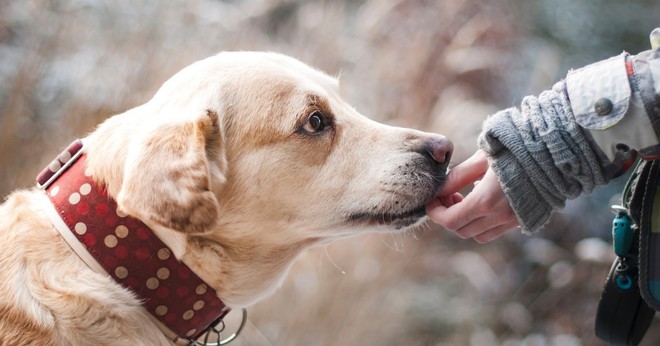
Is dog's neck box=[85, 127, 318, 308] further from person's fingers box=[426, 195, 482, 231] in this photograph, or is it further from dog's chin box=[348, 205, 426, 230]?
person's fingers box=[426, 195, 482, 231]

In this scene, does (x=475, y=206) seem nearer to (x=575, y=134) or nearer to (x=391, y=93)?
(x=575, y=134)

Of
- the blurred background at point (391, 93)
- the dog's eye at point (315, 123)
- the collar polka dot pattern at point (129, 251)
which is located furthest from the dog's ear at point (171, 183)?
the blurred background at point (391, 93)

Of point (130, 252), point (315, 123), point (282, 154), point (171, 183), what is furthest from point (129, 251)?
point (315, 123)

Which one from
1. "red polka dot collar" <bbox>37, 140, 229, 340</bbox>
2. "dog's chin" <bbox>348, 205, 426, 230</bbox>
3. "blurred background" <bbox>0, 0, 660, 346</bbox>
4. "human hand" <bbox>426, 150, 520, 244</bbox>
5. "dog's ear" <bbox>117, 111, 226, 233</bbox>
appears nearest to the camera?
"dog's ear" <bbox>117, 111, 226, 233</bbox>

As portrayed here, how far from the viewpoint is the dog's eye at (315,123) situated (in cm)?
205

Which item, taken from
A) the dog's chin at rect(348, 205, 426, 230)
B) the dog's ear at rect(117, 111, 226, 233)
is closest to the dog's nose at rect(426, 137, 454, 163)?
the dog's chin at rect(348, 205, 426, 230)

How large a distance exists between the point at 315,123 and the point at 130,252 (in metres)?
0.68

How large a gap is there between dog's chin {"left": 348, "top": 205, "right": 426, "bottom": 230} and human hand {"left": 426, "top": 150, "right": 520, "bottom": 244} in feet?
0.14

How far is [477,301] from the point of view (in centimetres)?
375

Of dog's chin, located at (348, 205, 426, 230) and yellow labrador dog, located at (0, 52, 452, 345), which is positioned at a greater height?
yellow labrador dog, located at (0, 52, 452, 345)

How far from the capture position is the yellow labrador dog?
1720 mm

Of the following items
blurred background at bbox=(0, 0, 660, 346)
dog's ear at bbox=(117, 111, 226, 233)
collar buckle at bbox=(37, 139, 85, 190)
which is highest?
collar buckle at bbox=(37, 139, 85, 190)

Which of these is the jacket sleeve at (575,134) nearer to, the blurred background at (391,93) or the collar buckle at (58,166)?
the collar buckle at (58,166)

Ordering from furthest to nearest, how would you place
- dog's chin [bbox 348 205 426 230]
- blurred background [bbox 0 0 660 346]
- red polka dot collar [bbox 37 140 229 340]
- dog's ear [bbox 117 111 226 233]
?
blurred background [bbox 0 0 660 346] < dog's chin [bbox 348 205 426 230] < red polka dot collar [bbox 37 140 229 340] < dog's ear [bbox 117 111 226 233]
